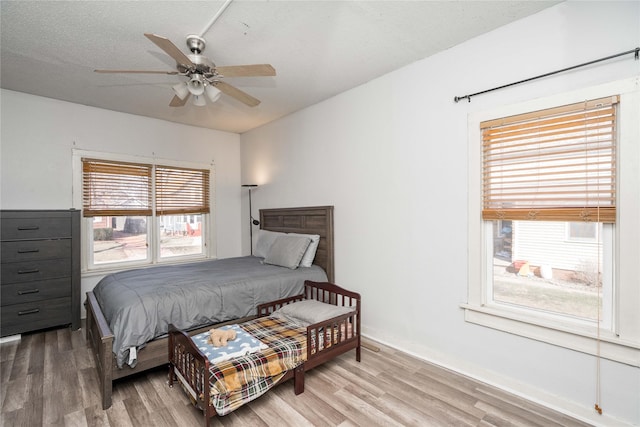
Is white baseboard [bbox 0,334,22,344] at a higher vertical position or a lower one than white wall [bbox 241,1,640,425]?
lower

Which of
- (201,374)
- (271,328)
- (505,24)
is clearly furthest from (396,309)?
(505,24)

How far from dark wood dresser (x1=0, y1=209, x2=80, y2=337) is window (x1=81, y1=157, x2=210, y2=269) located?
49 cm

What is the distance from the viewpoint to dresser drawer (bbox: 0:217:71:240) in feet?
10.2

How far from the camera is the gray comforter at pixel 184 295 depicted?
7.30ft

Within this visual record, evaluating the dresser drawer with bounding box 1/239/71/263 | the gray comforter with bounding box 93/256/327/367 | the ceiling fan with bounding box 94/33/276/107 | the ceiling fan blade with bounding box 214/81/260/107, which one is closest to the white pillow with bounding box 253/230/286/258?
the gray comforter with bounding box 93/256/327/367

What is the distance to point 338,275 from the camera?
3518mm

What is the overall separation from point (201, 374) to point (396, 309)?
1.85m

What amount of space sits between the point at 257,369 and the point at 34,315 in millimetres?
2941

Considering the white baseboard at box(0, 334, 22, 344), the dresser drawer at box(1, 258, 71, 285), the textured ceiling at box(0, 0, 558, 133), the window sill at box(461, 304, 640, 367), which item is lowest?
the white baseboard at box(0, 334, 22, 344)

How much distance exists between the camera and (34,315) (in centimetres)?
324

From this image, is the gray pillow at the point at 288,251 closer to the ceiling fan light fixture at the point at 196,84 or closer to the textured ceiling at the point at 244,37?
the textured ceiling at the point at 244,37

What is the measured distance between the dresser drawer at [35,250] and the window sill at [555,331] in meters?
4.16

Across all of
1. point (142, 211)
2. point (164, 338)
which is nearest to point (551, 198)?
point (164, 338)

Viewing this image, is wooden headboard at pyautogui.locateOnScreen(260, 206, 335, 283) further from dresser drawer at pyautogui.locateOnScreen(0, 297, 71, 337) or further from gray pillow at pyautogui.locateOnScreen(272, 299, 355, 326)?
dresser drawer at pyautogui.locateOnScreen(0, 297, 71, 337)
